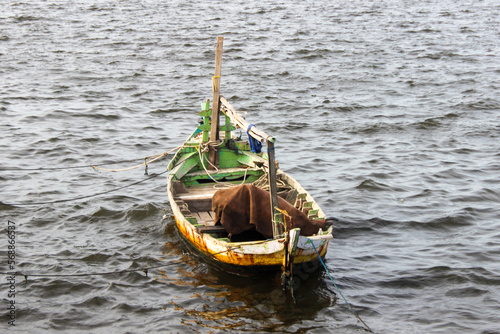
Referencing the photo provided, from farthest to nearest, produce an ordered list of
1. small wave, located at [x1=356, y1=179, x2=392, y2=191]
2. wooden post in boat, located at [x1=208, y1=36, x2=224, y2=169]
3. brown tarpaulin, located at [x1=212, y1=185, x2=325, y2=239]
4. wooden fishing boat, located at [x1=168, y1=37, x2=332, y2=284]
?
small wave, located at [x1=356, y1=179, x2=392, y2=191] → wooden post in boat, located at [x1=208, y1=36, x2=224, y2=169] → brown tarpaulin, located at [x1=212, y1=185, x2=325, y2=239] → wooden fishing boat, located at [x1=168, y1=37, x2=332, y2=284]

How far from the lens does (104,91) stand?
74.6ft

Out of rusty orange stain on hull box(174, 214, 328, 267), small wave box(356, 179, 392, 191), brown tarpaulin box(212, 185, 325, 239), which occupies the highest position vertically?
brown tarpaulin box(212, 185, 325, 239)

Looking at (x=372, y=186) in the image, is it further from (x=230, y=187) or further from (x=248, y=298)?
(x=248, y=298)

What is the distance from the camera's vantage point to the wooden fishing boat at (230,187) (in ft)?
30.6

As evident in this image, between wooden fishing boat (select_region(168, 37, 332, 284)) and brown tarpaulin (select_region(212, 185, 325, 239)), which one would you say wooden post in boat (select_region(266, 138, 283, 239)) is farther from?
brown tarpaulin (select_region(212, 185, 325, 239))

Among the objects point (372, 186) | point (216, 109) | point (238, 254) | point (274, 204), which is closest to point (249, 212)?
point (274, 204)

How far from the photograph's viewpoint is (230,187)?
11.6 m

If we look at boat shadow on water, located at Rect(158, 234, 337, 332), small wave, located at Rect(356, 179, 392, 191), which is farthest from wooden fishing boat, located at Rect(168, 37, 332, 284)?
small wave, located at Rect(356, 179, 392, 191)

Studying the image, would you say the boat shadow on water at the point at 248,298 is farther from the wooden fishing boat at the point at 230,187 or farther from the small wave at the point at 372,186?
the small wave at the point at 372,186

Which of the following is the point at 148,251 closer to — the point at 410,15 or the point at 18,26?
the point at 18,26

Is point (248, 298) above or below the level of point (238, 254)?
below

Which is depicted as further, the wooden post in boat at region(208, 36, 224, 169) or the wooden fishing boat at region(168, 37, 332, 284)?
the wooden post in boat at region(208, 36, 224, 169)

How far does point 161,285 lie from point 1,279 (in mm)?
2789

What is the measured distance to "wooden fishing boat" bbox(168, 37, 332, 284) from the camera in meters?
9.31
